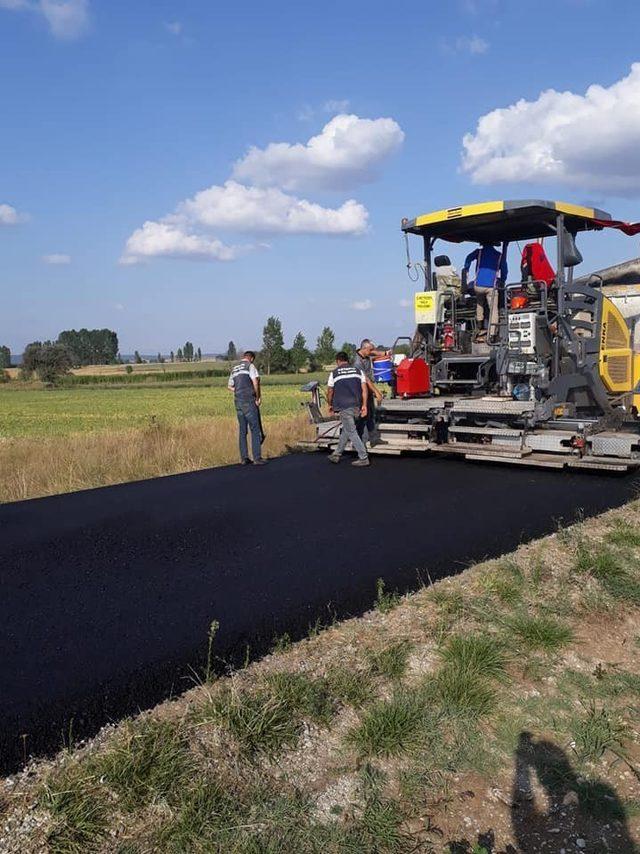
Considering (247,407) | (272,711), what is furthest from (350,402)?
(272,711)

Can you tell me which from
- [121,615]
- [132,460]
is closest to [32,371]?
[132,460]

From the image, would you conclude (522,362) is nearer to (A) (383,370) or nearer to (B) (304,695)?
(A) (383,370)

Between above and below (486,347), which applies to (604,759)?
below

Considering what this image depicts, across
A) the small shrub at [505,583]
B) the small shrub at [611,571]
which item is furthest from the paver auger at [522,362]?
the small shrub at [505,583]

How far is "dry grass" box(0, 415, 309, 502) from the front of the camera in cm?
880

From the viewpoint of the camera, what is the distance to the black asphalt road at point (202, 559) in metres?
3.36

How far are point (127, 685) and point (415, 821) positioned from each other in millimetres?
1482

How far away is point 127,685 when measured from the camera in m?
3.27

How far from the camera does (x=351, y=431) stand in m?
9.16

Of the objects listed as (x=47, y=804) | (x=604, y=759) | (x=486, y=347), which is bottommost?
(x=604, y=759)

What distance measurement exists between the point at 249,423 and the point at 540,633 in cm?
640

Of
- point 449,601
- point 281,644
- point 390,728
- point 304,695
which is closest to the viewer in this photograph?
point 390,728

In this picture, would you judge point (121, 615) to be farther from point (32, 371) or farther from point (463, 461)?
point (32, 371)

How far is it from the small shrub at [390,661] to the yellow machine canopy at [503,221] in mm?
6869
